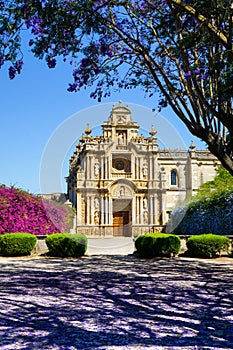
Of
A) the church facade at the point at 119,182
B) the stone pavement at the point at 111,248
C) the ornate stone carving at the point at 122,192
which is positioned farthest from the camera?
the ornate stone carving at the point at 122,192

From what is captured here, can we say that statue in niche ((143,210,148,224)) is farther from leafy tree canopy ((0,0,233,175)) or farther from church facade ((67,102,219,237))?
leafy tree canopy ((0,0,233,175))

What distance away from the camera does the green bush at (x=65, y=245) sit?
1547cm

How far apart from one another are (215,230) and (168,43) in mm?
13161

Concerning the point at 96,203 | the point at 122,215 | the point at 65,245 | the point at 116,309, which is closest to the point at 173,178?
the point at 122,215

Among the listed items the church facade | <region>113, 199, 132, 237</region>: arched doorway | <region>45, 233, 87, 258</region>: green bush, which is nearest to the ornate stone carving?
the church facade

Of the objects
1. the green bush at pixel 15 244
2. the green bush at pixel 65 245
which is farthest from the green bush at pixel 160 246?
the green bush at pixel 15 244

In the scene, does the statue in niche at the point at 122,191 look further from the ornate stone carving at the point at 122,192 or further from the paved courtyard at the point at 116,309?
the paved courtyard at the point at 116,309

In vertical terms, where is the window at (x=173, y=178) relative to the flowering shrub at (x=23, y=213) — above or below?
above

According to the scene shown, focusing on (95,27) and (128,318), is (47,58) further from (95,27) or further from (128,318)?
(128,318)

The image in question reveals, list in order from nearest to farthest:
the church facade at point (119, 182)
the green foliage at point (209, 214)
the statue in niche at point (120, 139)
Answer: the green foliage at point (209, 214), the church facade at point (119, 182), the statue in niche at point (120, 139)

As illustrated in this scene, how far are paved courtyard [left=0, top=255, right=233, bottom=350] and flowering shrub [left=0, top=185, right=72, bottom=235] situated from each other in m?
7.02

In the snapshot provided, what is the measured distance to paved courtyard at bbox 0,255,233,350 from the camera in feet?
14.5

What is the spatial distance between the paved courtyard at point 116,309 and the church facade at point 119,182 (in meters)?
26.6

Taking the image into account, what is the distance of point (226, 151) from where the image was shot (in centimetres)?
837
